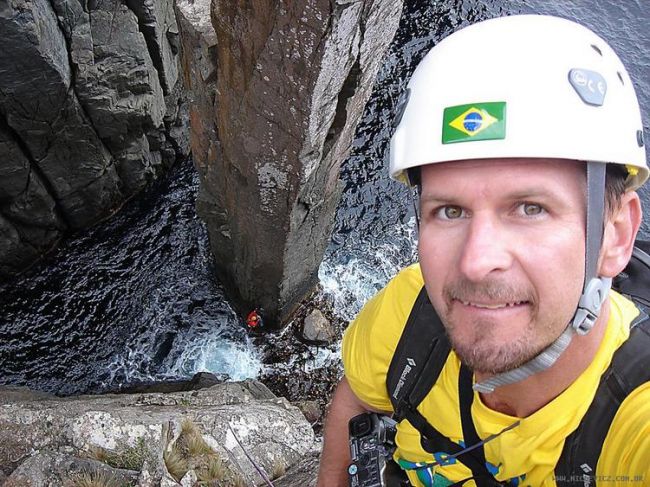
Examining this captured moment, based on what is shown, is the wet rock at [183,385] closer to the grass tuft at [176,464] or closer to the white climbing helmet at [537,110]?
the grass tuft at [176,464]

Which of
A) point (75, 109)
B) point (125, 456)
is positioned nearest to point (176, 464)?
point (125, 456)

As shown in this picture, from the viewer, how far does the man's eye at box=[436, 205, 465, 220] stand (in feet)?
5.87

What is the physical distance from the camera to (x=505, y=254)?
167cm

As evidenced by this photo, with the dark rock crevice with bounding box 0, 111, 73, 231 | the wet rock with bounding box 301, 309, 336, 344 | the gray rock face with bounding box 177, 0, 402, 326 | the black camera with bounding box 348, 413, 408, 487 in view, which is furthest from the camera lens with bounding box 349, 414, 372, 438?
the dark rock crevice with bounding box 0, 111, 73, 231

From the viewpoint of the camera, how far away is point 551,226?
1.68 m

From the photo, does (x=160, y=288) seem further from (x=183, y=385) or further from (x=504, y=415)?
(x=504, y=415)

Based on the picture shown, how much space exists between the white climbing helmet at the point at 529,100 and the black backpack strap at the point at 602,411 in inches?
22.5

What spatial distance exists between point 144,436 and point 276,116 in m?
3.38

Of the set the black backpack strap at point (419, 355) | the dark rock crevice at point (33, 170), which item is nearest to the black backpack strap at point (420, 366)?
the black backpack strap at point (419, 355)

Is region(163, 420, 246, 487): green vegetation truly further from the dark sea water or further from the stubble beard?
the dark sea water

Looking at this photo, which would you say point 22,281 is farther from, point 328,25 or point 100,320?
point 328,25

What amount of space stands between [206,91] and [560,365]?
19.7 feet

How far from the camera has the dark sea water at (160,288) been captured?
927 cm

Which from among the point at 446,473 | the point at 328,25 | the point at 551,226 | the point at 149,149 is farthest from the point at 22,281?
the point at 551,226
